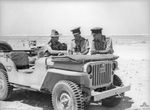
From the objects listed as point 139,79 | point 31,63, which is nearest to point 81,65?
point 31,63

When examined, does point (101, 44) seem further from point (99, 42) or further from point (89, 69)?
point (89, 69)

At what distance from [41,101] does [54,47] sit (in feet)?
5.14

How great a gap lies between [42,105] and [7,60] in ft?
5.04

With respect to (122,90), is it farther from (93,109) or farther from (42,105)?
(42,105)

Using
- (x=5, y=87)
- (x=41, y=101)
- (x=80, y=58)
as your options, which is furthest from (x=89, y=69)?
(x=5, y=87)

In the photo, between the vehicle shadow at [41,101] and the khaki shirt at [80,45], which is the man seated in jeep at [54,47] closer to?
the khaki shirt at [80,45]

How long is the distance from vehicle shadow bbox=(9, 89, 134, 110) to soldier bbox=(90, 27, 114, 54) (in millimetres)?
1405

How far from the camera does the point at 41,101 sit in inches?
221

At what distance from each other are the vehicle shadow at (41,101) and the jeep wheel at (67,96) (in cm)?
96

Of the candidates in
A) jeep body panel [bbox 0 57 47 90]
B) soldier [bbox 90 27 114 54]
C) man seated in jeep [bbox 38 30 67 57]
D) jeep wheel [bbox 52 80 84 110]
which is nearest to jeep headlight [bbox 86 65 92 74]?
jeep wheel [bbox 52 80 84 110]

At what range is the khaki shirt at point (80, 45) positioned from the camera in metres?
5.70

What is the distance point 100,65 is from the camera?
162 inches

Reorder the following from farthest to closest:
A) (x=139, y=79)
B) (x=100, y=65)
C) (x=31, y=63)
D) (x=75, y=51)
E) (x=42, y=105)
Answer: (x=139, y=79), (x=31, y=63), (x=75, y=51), (x=42, y=105), (x=100, y=65)

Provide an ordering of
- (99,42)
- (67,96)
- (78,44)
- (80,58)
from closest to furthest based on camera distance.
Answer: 1. (80,58)
2. (67,96)
3. (99,42)
4. (78,44)
